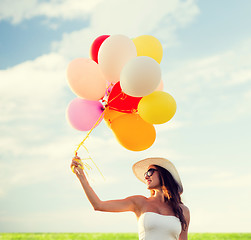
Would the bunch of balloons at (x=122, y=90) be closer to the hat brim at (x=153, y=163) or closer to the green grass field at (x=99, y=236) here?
the hat brim at (x=153, y=163)

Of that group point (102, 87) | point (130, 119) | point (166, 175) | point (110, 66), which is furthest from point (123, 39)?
point (166, 175)

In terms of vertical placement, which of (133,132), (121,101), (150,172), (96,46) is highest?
(96,46)

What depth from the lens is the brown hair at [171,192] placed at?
10.7 feet

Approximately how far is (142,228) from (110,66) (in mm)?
1503

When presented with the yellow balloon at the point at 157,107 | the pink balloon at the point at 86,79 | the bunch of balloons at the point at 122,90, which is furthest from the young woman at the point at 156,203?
the pink balloon at the point at 86,79

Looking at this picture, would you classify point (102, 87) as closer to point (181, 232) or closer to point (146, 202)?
point (146, 202)

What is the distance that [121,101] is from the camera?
3.46 metres

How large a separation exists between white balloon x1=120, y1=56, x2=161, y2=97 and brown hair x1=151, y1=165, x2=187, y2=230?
826 mm

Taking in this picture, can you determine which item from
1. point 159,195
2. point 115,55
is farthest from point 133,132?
point 115,55

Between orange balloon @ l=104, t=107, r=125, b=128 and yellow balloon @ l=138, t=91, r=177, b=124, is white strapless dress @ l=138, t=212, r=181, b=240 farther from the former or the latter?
orange balloon @ l=104, t=107, r=125, b=128

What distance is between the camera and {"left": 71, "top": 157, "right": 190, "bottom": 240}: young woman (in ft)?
9.75

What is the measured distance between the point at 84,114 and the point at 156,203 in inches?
44.5

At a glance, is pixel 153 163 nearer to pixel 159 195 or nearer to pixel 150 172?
pixel 150 172

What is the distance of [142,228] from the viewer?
10.00 feet
